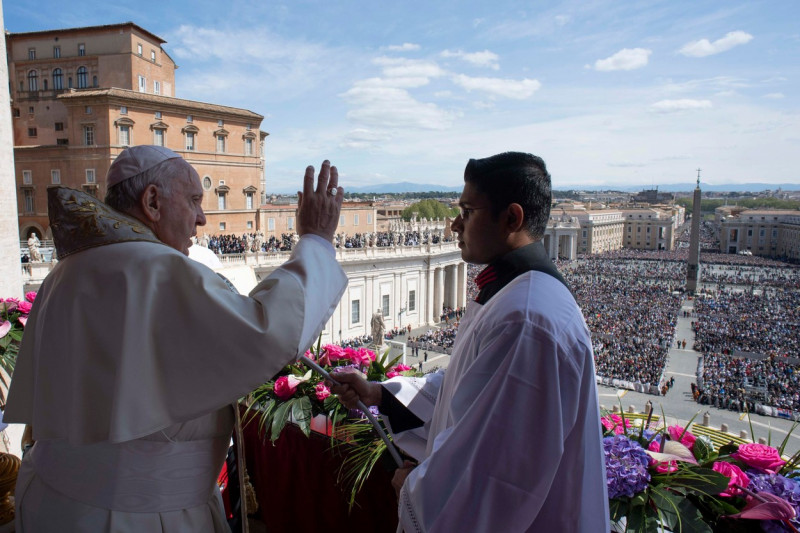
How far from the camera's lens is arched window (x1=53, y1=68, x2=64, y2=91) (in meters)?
31.6

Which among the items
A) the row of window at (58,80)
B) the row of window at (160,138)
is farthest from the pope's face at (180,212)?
the row of window at (58,80)

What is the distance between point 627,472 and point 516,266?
96 centimetres

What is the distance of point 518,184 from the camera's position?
83.9 inches

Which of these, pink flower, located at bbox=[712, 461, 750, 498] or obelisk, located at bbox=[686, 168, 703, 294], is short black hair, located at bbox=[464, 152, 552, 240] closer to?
pink flower, located at bbox=[712, 461, 750, 498]

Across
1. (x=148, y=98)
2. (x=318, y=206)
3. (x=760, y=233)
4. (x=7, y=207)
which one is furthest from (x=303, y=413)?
(x=760, y=233)

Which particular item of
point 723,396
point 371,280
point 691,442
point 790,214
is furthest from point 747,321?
point 790,214

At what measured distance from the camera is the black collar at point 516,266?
206cm

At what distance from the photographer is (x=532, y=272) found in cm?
200

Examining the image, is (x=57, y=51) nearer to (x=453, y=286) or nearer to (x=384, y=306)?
(x=384, y=306)

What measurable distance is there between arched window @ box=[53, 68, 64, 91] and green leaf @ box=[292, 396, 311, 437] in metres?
35.6

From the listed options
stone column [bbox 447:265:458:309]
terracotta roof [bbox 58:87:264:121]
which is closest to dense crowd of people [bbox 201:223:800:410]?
stone column [bbox 447:265:458:309]

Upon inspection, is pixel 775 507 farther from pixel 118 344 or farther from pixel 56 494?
pixel 56 494

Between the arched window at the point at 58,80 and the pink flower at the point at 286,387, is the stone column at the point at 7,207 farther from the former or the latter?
the arched window at the point at 58,80

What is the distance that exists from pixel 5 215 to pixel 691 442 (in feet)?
24.8
